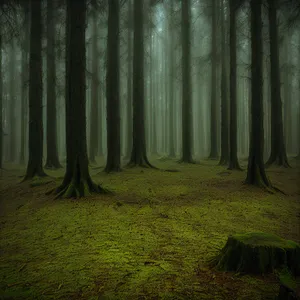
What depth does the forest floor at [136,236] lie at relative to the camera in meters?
3.58

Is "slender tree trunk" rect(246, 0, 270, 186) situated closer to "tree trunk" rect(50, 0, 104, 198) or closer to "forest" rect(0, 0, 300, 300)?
"forest" rect(0, 0, 300, 300)

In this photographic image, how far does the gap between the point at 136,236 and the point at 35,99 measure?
29.7 feet

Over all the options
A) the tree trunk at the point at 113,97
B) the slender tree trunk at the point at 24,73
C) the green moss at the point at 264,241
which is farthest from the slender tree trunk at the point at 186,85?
the green moss at the point at 264,241

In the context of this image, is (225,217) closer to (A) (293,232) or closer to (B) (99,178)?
(A) (293,232)

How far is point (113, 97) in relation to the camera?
43.1ft

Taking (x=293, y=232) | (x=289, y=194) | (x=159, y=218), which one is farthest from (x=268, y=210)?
(x=159, y=218)

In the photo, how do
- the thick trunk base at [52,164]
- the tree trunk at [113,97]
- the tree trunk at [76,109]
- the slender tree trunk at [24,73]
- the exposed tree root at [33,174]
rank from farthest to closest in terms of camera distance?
the thick trunk base at [52,164] → the slender tree trunk at [24,73] → the tree trunk at [113,97] → the exposed tree root at [33,174] → the tree trunk at [76,109]

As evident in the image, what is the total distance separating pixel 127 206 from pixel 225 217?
2472 millimetres

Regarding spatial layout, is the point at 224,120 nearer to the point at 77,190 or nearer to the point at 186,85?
the point at 186,85

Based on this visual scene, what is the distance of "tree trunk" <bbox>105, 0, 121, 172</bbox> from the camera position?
12703mm

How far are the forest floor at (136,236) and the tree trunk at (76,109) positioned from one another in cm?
85

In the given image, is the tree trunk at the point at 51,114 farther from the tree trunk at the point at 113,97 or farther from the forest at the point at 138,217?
Result: the tree trunk at the point at 113,97

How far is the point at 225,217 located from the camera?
6.79 m

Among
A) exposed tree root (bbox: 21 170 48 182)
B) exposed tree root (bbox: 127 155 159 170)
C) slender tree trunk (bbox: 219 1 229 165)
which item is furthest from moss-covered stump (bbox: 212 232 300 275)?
slender tree trunk (bbox: 219 1 229 165)
